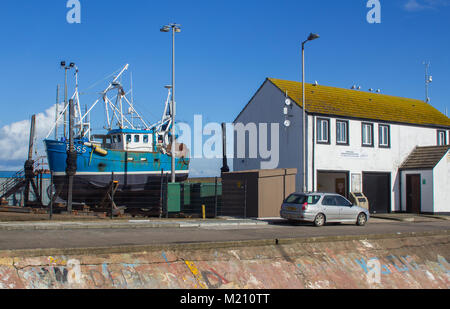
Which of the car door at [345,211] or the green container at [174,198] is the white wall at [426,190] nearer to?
the car door at [345,211]

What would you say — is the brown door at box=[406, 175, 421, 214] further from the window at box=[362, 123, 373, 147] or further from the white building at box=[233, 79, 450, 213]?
the window at box=[362, 123, 373, 147]

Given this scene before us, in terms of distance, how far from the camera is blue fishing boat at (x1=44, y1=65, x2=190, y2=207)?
1273 inches

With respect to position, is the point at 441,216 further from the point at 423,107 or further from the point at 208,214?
the point at 208,214

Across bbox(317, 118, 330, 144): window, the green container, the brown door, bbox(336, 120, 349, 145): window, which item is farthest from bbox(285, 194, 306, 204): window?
the brown door

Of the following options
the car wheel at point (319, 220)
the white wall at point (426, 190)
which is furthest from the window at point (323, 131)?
the car wheel at point (319, 220)

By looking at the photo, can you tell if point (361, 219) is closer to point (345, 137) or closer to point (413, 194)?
point (345, 137)

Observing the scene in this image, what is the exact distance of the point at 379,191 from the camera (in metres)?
30.9

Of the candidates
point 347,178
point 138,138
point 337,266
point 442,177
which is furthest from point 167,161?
point 337,266

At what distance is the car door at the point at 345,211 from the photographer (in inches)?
848

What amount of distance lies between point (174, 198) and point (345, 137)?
11733mm

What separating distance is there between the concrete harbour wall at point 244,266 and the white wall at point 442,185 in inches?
602

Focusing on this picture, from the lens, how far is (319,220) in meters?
20.8

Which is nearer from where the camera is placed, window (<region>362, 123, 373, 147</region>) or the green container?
the green container
